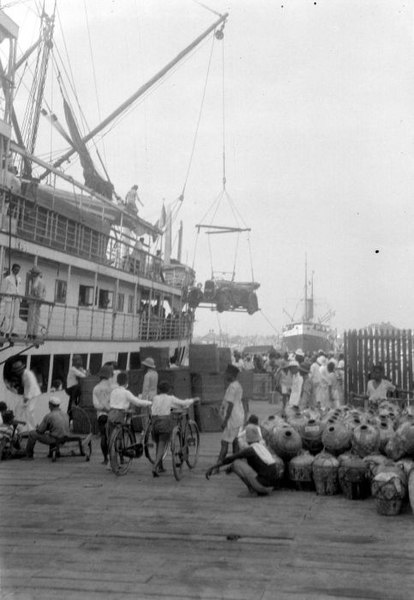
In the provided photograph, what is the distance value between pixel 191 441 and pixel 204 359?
501 cm

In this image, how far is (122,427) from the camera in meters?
9.63

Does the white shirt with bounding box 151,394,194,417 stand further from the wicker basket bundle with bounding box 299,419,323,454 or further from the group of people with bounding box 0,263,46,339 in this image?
the group of people with bounding box 0,263,46,339

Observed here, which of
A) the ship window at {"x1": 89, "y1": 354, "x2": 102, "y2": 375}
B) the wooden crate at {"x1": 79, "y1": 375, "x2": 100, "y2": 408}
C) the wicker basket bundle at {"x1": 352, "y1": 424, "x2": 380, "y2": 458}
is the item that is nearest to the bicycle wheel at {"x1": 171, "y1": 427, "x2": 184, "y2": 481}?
the wicker basket bundle at {"x1": 352, "y1": 424, "x2": 380, "y2": 458}

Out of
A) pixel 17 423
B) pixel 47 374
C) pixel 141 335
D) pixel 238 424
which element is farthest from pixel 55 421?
pixel 141 335

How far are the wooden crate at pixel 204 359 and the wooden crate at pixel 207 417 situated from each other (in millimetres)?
972

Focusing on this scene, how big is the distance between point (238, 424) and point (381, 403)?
364cm

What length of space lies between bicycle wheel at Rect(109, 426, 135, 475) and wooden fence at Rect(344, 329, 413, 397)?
927 cm

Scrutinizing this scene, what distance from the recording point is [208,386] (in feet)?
49.7

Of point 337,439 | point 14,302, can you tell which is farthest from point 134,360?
point 337,439

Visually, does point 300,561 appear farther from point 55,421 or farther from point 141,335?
point 141,335

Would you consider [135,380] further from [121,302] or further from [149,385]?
[121,302]

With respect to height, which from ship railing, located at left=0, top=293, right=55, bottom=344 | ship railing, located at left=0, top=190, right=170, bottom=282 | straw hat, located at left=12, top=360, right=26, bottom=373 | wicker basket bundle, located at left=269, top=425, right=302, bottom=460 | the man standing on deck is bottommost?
wicker basket bundle, located at left=269, top=425, right=302, bottom=460

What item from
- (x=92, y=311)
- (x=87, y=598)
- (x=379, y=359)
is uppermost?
(x=92, y=311)

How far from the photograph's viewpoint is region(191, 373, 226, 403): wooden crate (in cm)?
1509
